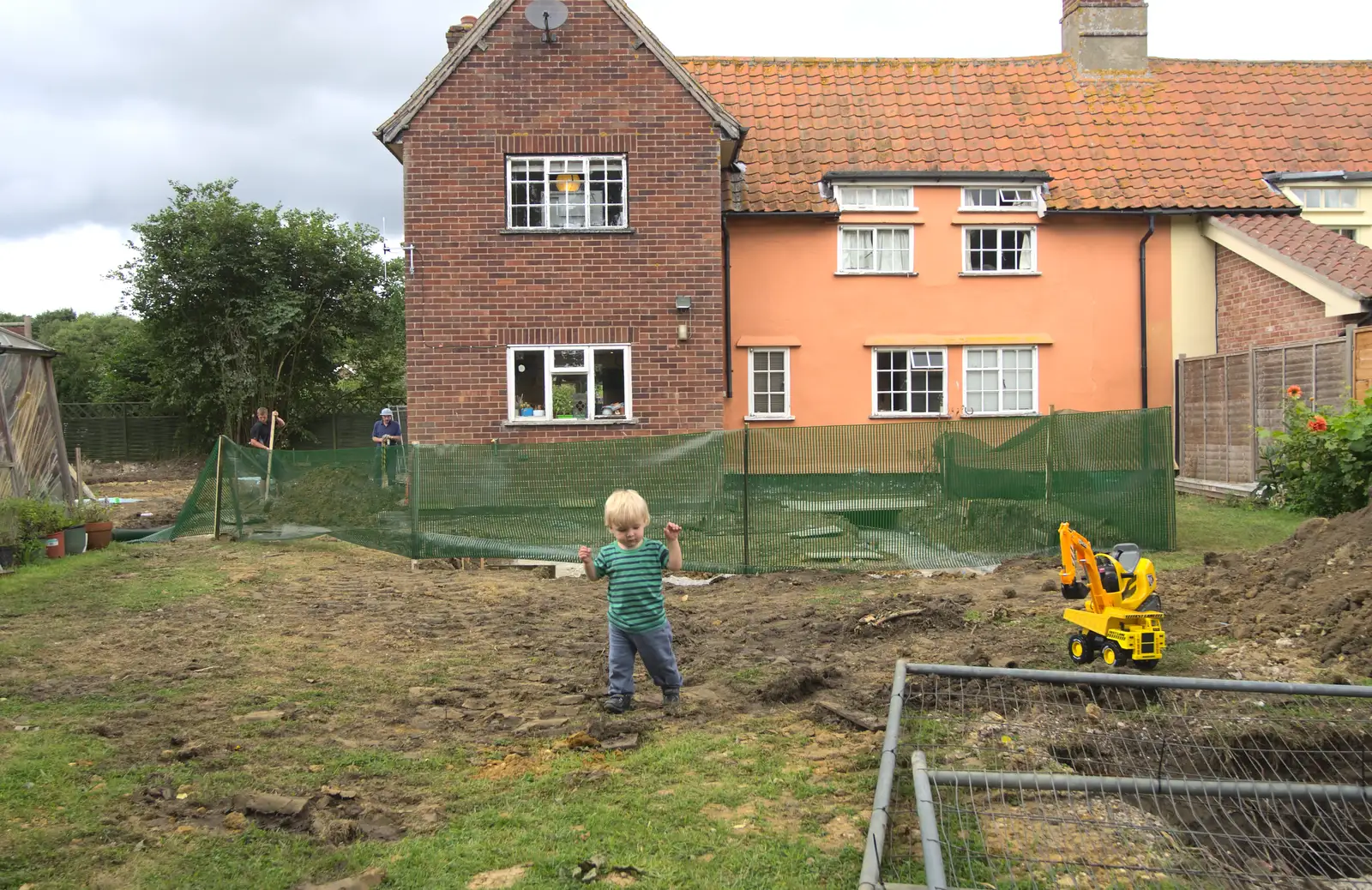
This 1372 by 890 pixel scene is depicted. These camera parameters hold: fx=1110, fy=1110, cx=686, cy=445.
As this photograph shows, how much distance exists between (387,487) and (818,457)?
206 inches

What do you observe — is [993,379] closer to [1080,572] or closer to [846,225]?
[846,225]

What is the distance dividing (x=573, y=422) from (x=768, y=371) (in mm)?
4078

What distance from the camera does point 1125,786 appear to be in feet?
14.1

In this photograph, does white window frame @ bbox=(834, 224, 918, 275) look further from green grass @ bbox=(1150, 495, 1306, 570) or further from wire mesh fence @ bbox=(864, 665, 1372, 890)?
wire mesh fence @ bbox=(864, 665, 1372, 890)

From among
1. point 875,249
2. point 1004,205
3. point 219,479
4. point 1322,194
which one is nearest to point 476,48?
point 875,249

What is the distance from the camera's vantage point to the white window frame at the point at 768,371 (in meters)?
20.1

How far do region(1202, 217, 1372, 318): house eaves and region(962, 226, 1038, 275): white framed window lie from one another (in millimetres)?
3206

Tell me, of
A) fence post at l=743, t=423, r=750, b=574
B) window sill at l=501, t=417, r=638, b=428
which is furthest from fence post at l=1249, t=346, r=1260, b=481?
window sill at l=501, t=417, r=638, b=428

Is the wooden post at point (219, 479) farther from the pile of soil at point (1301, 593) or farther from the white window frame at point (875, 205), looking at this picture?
the pile of soil at point (1301, 593)

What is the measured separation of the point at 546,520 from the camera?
1250cm

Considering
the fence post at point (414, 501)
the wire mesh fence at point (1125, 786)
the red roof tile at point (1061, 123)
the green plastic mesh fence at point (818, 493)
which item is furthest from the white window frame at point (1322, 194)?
the wire mesh fence at point (1125, 786)

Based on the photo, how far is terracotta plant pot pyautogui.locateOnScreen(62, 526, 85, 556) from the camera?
1312cm

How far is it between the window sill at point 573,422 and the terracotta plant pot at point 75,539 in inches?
258

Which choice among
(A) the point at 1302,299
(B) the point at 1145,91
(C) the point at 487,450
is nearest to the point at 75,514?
(C) the point at 487,450
